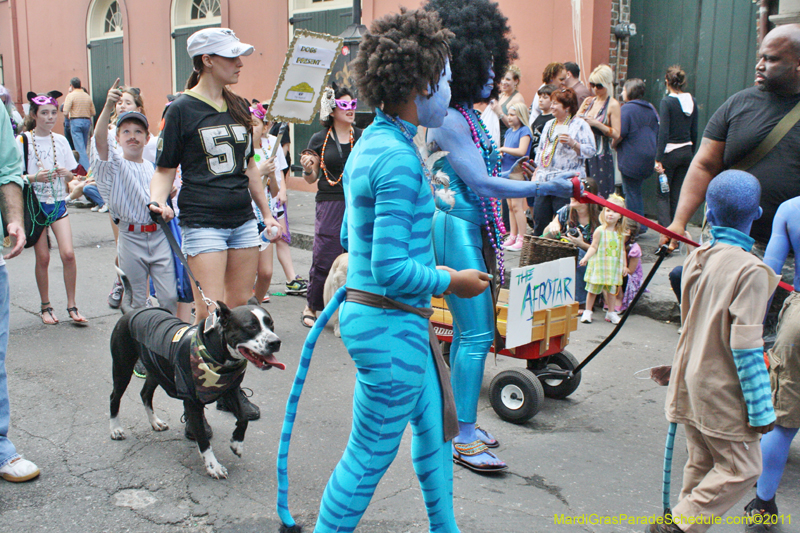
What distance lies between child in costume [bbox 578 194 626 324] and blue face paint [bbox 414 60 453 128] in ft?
13.8

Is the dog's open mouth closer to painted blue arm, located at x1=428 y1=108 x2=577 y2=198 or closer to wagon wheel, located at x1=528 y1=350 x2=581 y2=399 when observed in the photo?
painted blue arm, located at x1=428 y1=108 x2=577 y2=198

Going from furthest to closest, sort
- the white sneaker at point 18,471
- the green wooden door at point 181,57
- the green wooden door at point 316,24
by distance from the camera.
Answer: the green wooden door at point 181,57 → the green wooden door at point 316,24 → the white sneaker at point 18,471

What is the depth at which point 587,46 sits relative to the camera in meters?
9.24

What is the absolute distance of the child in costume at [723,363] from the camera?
2.51 metres

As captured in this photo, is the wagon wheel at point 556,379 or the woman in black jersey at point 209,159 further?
the wagon wheel at point 556,379

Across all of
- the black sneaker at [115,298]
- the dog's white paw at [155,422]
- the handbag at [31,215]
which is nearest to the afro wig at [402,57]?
the dog's white paw at [155,422]

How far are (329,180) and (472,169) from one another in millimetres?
3162

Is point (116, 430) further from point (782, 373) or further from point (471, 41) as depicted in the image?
point (782, 373)

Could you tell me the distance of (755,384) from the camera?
8.22ft

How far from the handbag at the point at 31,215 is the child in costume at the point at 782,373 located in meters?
5.28

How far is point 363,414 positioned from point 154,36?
16839mm

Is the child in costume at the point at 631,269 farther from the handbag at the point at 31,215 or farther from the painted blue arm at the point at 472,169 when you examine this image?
the handbag at the point at 31,215

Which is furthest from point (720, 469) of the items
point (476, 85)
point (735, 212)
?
point (476, 85)

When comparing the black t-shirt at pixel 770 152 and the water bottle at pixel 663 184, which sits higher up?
the black t-shirt at pixel 770 152
